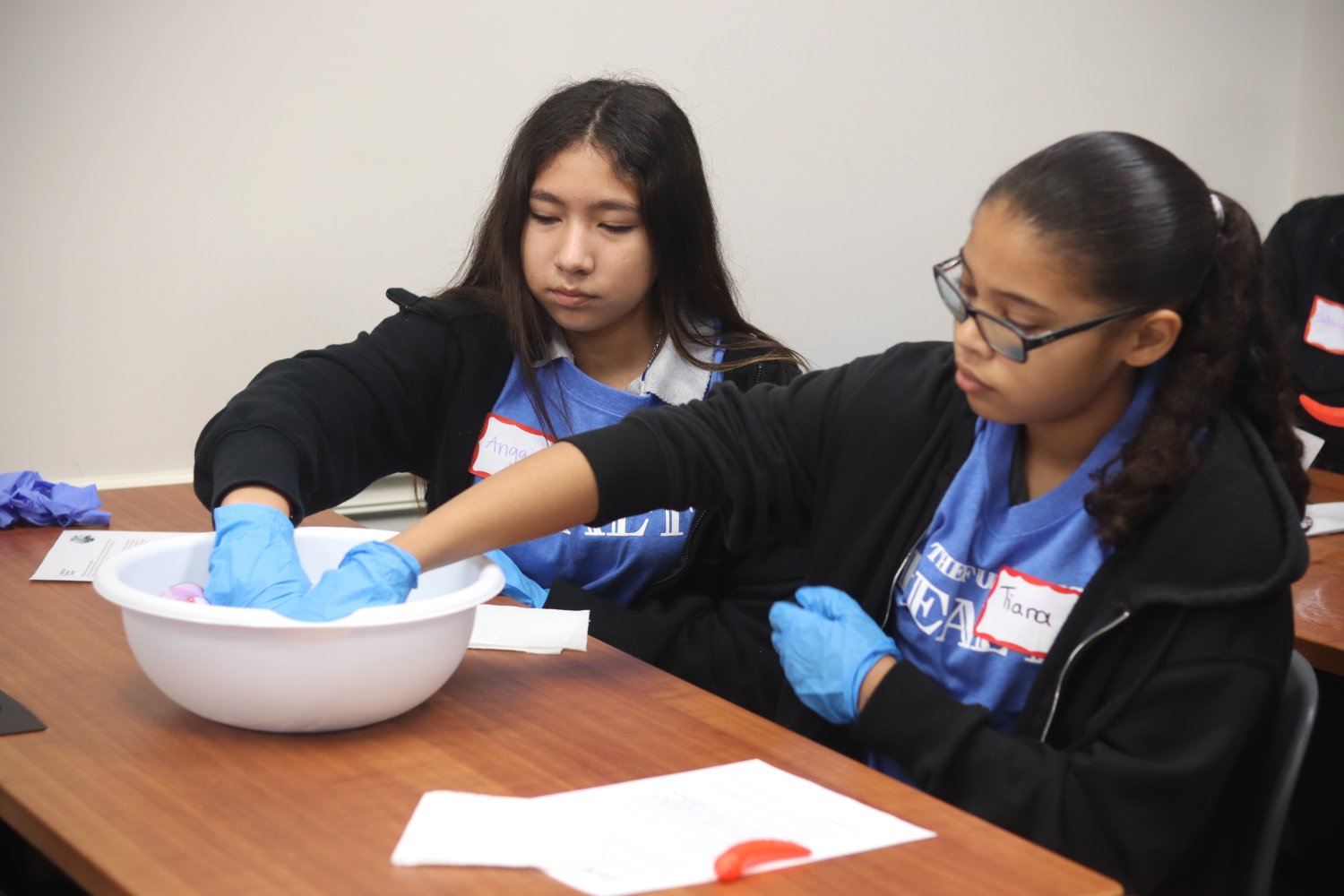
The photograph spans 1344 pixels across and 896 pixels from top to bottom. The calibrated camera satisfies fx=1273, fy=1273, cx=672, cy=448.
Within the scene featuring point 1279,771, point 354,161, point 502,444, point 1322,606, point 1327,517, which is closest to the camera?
point 1279,771

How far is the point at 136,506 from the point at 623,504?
888 millimetres

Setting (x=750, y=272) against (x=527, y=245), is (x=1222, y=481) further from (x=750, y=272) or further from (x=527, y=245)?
(x=750, y=272)

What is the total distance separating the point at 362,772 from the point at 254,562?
262 millimetres

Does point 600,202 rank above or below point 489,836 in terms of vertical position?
above

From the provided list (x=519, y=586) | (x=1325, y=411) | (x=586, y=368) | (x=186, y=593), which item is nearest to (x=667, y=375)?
(x=586, y=368)

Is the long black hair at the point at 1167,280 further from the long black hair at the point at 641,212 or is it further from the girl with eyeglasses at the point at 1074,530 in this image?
the long black hair at the point at 641,212

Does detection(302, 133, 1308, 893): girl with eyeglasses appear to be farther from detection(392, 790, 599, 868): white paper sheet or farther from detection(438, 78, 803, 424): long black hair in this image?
detection(438, 78, 803, 424): long black hair

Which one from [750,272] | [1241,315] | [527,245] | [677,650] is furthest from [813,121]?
[1241,315]

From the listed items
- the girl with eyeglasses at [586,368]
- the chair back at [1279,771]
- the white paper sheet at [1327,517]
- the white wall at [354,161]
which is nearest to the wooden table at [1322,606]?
the white paper sheet at [1327,517]

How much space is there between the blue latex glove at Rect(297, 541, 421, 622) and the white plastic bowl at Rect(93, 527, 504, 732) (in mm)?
63

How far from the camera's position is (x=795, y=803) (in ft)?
3.11

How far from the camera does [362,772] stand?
38.4 inches

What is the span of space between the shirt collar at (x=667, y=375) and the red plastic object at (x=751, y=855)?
3.29 feet

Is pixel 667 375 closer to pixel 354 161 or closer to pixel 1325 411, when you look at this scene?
pixel 354 161
